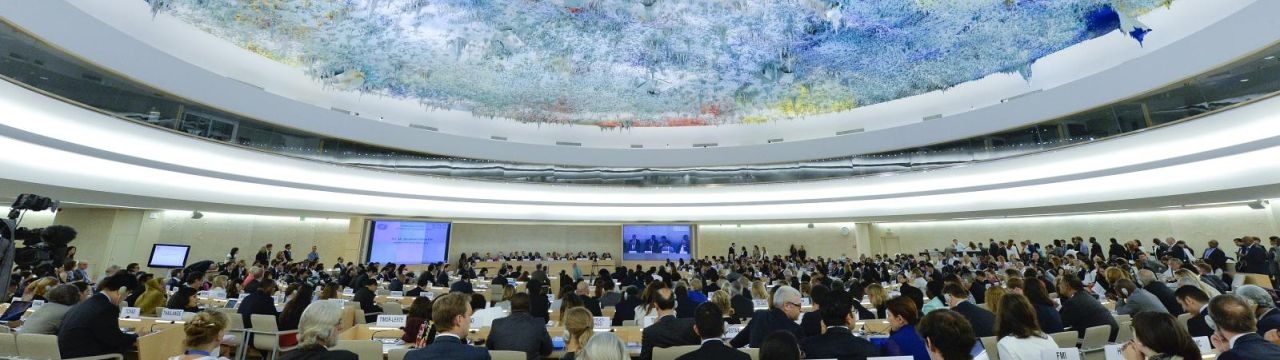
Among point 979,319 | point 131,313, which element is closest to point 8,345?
point 131,313

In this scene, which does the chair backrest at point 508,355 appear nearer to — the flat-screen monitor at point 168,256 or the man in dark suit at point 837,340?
the man in dark suit at point 837,340

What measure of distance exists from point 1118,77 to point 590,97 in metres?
10.5

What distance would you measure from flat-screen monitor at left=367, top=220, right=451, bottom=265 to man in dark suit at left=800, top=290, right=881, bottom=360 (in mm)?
16273

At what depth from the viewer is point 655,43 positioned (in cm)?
966

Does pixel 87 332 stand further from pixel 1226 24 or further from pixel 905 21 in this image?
pixel 1226 24

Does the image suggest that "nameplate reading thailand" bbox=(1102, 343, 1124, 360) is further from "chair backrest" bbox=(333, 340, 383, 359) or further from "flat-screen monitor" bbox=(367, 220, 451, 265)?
"flat-screen monitor" bbox=(367, 220, 451, 265)

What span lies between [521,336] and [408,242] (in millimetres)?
14785

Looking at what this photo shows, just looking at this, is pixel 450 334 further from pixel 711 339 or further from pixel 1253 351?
pixel 1253 351

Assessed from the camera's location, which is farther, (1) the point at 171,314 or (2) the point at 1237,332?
(1) the point at 171,314

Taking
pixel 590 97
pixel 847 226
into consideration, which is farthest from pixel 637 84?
pixel 847 226

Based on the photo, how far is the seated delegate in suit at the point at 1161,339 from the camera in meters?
2.53

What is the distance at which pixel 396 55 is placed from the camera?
998 cm

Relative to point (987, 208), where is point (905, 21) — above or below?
above

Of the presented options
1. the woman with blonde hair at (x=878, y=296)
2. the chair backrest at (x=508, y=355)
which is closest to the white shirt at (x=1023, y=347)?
the woman with blonde hair at (x=878, y=296)
